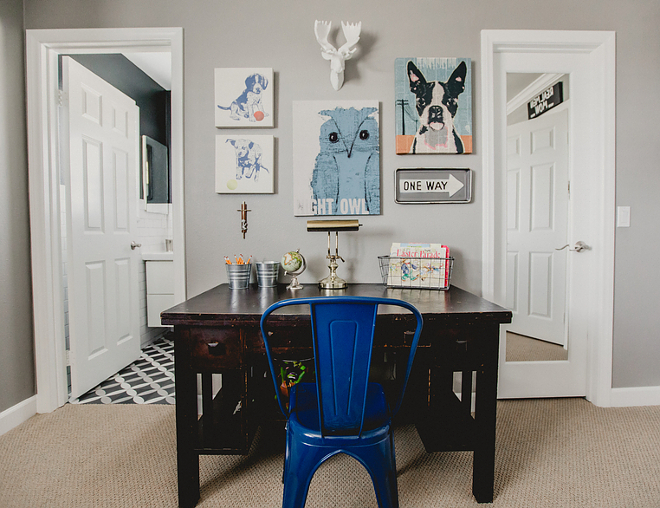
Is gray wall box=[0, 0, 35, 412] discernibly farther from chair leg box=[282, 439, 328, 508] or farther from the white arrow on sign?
the white arrow on sign

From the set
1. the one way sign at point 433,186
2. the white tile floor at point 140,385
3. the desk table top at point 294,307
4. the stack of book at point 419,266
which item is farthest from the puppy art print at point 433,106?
the white tile floor at point 140,385

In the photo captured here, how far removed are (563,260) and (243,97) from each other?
2.12 m

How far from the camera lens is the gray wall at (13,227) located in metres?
1.86

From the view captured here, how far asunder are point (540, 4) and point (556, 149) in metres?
0.81

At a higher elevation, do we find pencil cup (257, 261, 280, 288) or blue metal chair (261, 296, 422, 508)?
pencil cup (257, 261, 280, 288)

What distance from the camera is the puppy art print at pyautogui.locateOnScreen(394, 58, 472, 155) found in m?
1.96

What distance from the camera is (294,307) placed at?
4.38 ft

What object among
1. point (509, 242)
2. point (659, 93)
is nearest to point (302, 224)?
point (509, 242)

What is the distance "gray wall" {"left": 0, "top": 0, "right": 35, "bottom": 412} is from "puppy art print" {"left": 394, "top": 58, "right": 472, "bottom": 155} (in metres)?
2.08

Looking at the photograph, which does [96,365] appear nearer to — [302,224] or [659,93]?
[302,224]

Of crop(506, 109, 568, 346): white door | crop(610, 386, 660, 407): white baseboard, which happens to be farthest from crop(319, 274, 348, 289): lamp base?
crop(610, 386, 660, 407): white baseboard

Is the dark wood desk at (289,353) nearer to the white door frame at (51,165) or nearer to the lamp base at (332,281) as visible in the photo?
the lamp base at (332,281)

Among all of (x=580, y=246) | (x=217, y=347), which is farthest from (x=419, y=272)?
(x=580, y=246)

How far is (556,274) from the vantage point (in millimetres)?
2174
